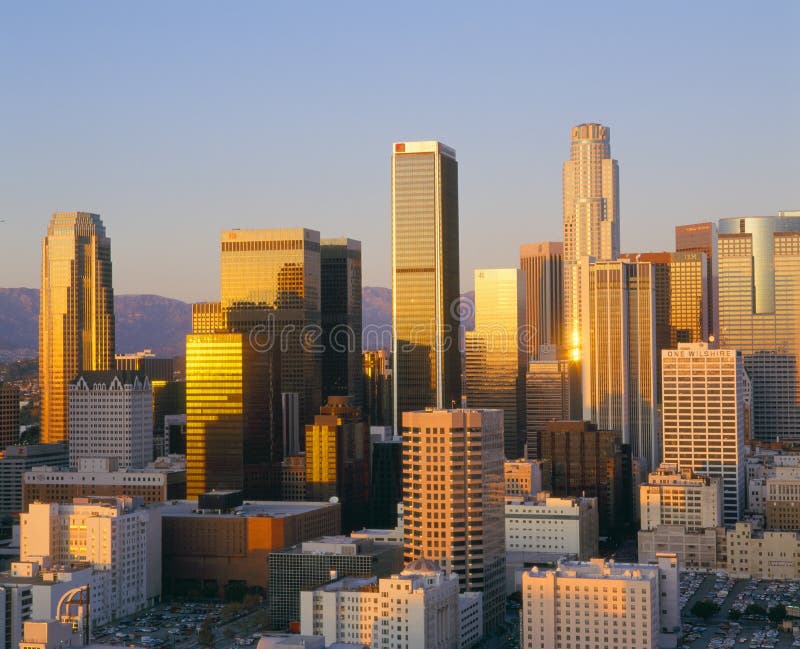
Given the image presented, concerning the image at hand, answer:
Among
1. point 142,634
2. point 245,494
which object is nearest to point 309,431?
point 245,494

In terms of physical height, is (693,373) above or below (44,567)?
above

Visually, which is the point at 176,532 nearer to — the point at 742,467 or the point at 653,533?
the point at 653,533

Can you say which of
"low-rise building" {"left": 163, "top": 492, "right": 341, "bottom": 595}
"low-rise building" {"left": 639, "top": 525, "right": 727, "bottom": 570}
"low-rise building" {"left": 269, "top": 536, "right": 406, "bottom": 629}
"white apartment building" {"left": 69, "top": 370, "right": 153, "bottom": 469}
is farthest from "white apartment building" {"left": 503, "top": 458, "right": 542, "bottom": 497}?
"low-rise building" {"left": 269, "top": 536, "right": 406, "bottom": 629}

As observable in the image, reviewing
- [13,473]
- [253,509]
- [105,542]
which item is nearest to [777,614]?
[253,509]

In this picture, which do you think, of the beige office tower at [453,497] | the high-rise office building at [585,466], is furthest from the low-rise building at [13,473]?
the beige office tower at [453,497]

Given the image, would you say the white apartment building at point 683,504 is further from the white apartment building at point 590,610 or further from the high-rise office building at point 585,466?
the white apartment building at point 590,610

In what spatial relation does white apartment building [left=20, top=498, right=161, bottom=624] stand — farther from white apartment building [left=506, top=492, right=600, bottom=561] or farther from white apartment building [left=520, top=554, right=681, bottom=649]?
white apartment building [left=520, top=554, right=681, bottom=649]
